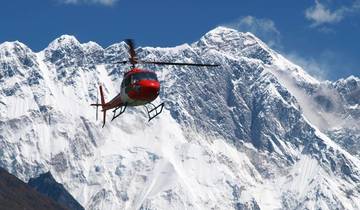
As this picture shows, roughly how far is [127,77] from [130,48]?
4387 mm

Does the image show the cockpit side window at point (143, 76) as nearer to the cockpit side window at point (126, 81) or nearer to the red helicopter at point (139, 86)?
the red helicopter at point (139, 86)

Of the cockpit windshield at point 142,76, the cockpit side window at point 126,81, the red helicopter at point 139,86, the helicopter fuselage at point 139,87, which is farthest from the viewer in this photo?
the cockpit side window at point 126,81

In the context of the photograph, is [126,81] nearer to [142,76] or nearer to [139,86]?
[142,76]

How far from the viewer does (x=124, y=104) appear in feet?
608

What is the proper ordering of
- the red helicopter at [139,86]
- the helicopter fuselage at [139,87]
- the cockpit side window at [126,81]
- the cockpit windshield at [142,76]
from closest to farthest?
the red helicopter at [139,86]
the helicopter fuselage at [139,87]
the cockpit windshield at [142,76]
the cockpit side window at [126,81]

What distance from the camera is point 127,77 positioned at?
18462 centimetres

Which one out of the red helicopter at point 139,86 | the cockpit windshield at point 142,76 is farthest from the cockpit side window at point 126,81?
the cockpit windshield at point 142,76

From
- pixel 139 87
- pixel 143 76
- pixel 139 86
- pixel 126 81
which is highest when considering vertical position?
pixel 126 81

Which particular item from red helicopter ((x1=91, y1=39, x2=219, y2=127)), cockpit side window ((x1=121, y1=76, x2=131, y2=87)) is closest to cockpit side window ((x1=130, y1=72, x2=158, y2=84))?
red helicopter ((x1=91, y1=39, x2=219, y2=127))

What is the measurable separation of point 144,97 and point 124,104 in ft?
19.3

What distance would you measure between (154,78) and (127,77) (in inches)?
192

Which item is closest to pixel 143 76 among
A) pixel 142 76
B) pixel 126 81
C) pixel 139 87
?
pixel 142 76

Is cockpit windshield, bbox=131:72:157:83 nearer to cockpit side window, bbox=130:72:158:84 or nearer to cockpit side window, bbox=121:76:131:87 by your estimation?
cockpit side window, bbox=130:72:158:84

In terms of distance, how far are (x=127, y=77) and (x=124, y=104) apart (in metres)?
4.13
